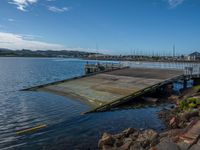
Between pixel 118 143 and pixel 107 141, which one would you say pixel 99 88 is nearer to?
pixel 107 141

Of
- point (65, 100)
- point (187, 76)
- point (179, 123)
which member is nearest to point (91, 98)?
point (65, 100)

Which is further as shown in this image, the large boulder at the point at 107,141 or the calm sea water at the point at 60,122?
the calm sea water at the point at 60,122

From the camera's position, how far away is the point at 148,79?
31.2m

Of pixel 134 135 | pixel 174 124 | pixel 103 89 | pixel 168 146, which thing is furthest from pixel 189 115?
pixel 103 89

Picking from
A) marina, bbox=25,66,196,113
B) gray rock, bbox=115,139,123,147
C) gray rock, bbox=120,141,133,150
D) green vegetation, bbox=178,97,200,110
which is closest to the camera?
gray rock, bbox=120,141,133,150

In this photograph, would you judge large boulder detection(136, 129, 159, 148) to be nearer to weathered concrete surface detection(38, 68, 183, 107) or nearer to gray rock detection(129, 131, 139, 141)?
gray rock detection(129, 131, 139, 141)

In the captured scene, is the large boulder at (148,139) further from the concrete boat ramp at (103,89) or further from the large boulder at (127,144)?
the concrete boat ramp at (103,89)

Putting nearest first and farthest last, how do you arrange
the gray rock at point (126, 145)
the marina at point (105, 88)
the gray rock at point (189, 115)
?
the gray rock at point (126, 145) → the gray rock at point (189, 115) → the marina at point (105, 88)

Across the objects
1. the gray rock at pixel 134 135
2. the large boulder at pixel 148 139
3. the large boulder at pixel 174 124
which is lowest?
the large boulder at pixel 174 124

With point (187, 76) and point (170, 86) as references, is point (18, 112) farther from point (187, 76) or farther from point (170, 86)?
point (187, 76)

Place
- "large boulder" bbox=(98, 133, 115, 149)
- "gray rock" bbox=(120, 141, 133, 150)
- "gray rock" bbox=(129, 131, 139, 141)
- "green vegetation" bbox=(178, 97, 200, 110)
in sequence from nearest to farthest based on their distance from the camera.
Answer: "gray rock" bbox=(120, 141, 133, 150)
"large boulder" bbox=(98, 133, 115, 149)
"gray rock" bbox=(129, 131, 139, 141)
"green vegetation" bbox=(178, 97, 200, 110)

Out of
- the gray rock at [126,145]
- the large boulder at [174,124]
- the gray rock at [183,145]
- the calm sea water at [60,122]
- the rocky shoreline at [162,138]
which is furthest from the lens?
the large boulder at [174,124]

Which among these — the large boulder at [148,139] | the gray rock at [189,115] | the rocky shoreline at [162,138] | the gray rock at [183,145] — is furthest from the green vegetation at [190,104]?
the gray rock at [183,145]

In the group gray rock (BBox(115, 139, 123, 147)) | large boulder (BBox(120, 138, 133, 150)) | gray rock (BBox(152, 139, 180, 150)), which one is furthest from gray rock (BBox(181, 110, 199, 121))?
gray rock (BBox(152, 139, 180, 150))
